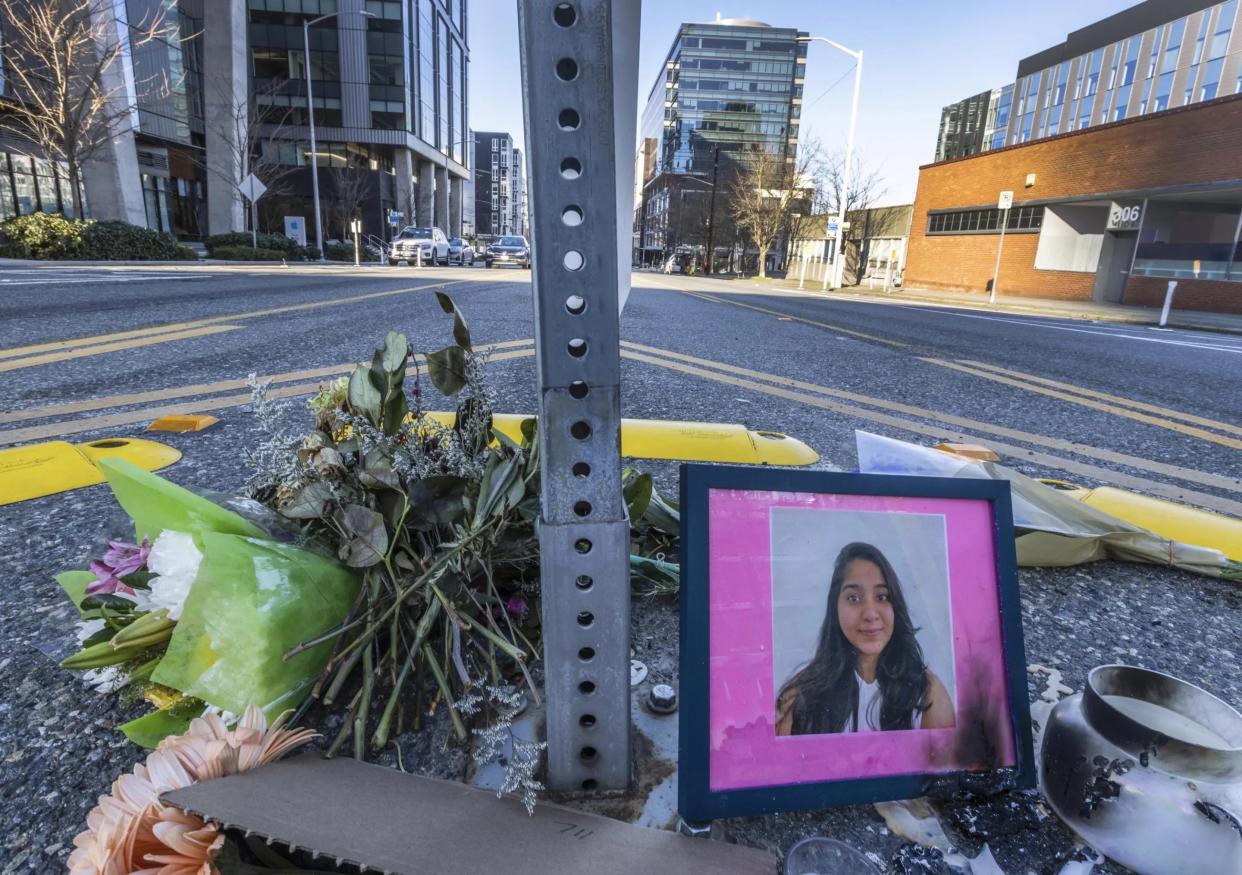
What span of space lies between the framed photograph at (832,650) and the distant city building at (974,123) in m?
72.9

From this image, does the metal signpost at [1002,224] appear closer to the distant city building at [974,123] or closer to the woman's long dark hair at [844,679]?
the woman's long dark hair at [844,679]

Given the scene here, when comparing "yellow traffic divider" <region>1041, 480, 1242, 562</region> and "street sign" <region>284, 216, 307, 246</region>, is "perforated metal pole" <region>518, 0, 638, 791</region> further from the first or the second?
"street sign" <region>284, 216, 307, 246</region>

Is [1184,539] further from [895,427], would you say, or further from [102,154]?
[102,154]

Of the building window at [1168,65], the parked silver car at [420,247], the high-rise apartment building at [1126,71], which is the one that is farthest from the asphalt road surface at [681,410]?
the building window at [1168,65]

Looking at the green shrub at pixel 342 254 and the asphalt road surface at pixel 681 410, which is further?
the green shrub at pixel 342 254

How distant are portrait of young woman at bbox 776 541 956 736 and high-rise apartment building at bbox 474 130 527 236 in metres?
111

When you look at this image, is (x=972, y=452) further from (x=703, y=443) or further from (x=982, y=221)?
(x=982, y=221)

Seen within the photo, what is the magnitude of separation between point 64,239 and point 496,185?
12160 centimetres

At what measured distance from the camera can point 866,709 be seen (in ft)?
3.09

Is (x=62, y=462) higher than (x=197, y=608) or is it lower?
lower

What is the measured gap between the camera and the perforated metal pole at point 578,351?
2.17ft

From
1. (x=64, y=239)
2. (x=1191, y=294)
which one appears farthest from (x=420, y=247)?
(x=1191, y=294)

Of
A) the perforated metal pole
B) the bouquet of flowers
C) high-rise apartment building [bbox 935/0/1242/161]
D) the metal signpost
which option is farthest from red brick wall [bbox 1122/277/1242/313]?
the bouquet of flowers

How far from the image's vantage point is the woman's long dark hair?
0.93m
